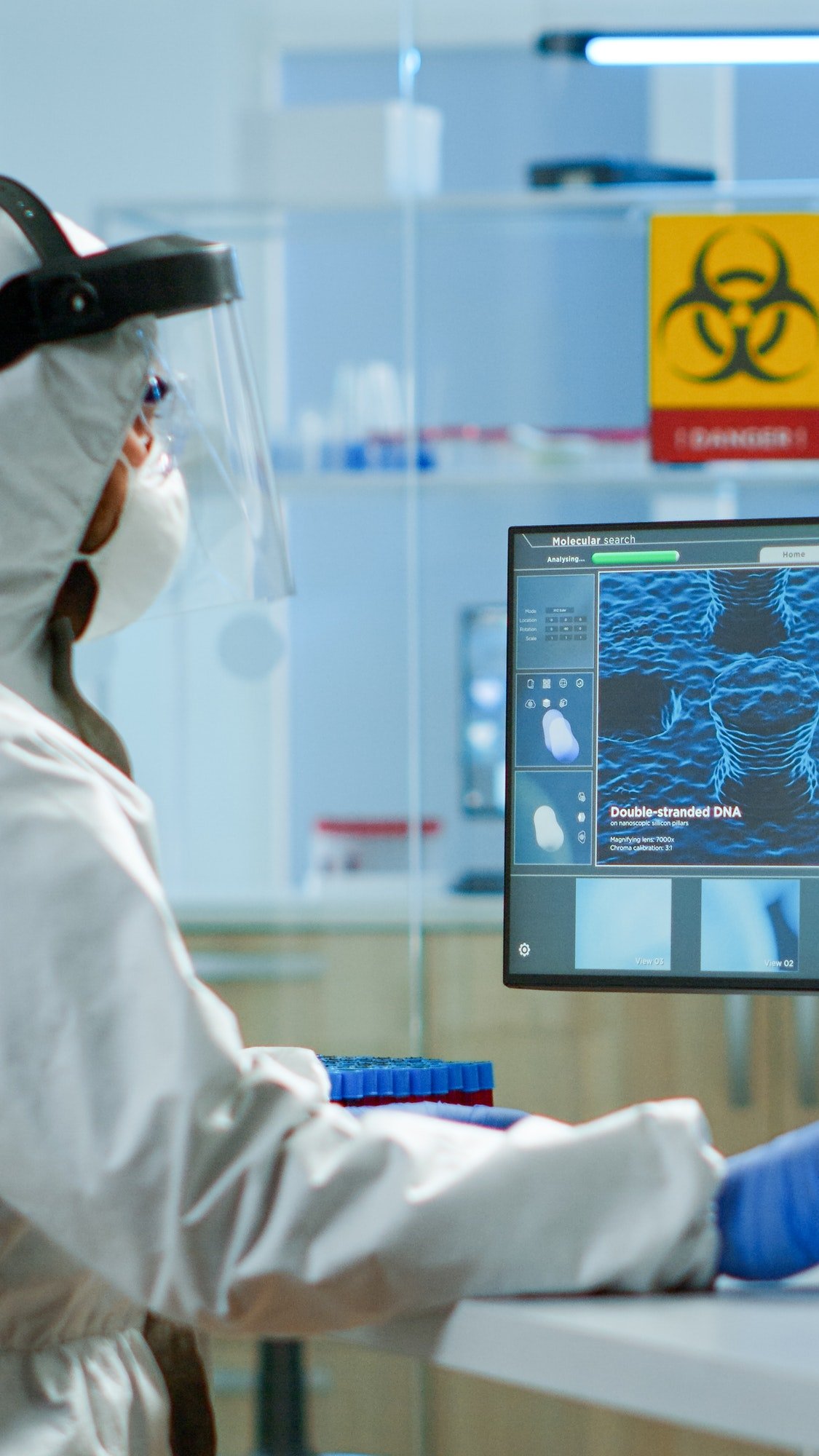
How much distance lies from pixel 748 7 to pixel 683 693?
1.94 metres

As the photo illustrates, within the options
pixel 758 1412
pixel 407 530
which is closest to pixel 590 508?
pixel 407 530

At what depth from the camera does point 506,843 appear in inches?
43.0

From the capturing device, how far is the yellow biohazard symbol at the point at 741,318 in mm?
1953

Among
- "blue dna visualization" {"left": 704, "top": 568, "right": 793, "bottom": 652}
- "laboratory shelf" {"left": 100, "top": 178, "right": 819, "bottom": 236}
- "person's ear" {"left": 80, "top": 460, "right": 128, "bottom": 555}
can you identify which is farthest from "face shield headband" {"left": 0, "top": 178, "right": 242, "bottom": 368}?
"laboratory shelf" {"left": 100, "top": 178, "right": 819, "bottom": 236}

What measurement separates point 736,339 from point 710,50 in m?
0.65

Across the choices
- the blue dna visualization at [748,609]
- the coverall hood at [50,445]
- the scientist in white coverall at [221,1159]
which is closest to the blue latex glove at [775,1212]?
the scientist in white coverall at [221,1159]

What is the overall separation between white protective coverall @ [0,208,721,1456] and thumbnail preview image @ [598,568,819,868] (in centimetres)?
37

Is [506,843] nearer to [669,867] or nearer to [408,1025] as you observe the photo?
[669,867]

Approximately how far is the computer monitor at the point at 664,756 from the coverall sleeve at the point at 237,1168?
351mm

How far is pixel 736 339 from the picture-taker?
6.39ft

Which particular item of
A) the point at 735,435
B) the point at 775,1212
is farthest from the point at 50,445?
the point at 735,435

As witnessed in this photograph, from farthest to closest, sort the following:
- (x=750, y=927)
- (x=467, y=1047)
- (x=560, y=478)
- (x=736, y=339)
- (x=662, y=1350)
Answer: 1. (x=560, y=478)
2. (x=467, y=1047)
3. (x=736, y=339)
4. (x=750, y=927)
5. (x=662, y=1350)

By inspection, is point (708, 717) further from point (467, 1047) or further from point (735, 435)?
point (467, 1047)

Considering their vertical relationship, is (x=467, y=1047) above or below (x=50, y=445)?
below
